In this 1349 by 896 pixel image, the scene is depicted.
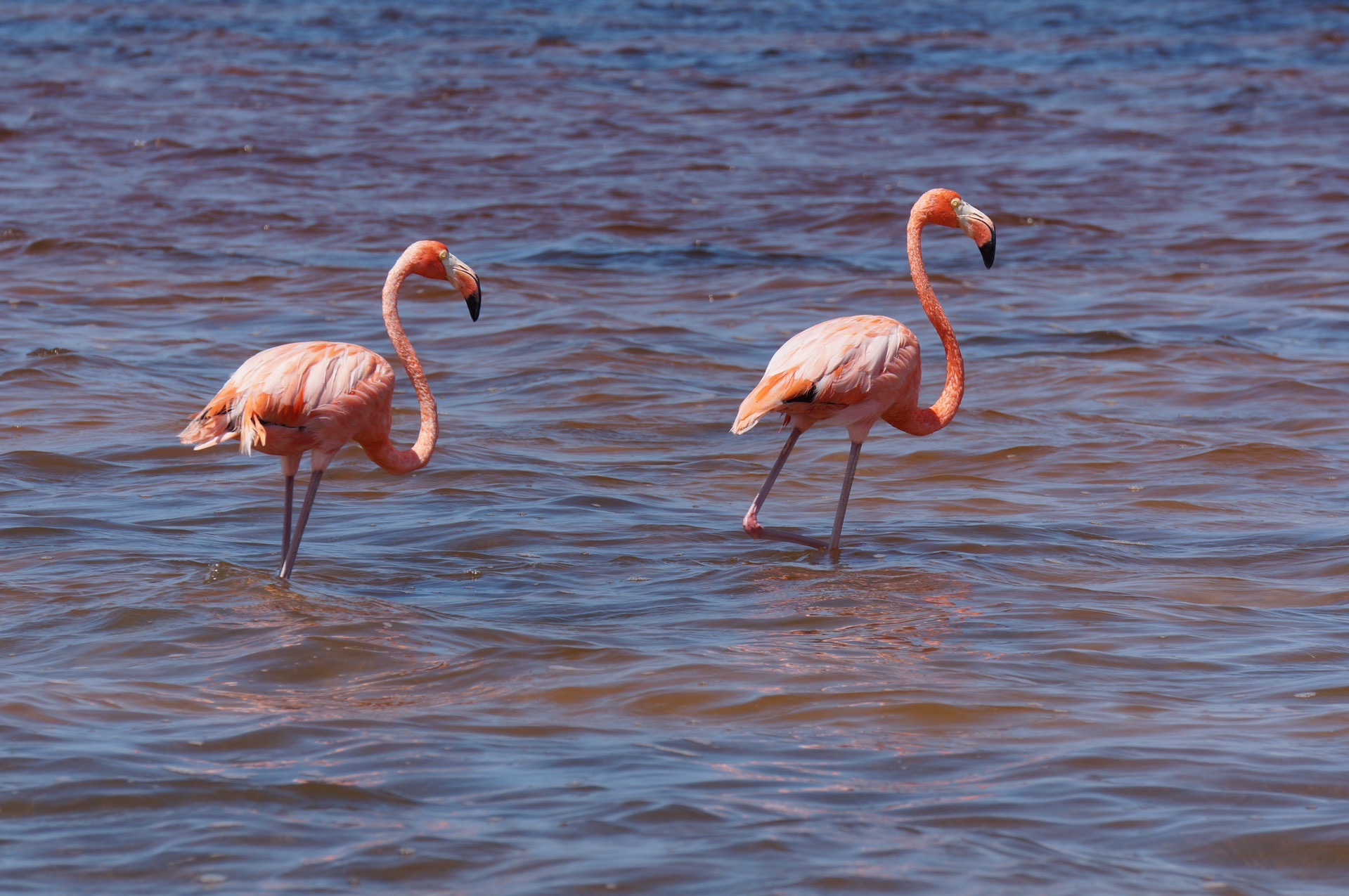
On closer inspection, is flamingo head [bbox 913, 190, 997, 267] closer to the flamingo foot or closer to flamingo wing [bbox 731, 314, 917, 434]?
flamingo wing [bbox 731, 314, 917, 434]

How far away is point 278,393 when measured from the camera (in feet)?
18.2

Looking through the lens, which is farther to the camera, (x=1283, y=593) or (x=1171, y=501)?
(x=1171, y=501)

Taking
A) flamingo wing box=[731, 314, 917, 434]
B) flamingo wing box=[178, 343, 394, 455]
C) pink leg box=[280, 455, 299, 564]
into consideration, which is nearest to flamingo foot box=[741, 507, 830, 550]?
flamingo wing box=[731, 314, 917, 434]

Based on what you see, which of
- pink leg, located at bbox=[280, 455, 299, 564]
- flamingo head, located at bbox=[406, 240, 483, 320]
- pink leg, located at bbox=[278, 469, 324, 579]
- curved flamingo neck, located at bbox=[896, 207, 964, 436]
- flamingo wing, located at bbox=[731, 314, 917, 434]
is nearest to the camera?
pink leg, located at bbox=[278, 469, 324, 579]

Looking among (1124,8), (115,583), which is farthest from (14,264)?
(1124,8)

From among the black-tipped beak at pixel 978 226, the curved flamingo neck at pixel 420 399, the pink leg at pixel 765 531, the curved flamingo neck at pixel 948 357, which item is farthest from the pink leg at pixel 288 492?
the black-tipped beak at pixel 978 226

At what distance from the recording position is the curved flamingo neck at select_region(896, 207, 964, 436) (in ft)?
22.3

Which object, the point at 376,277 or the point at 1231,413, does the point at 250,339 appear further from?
the point at 1231,413

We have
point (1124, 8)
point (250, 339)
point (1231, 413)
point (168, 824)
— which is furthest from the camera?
point (1124, 8)

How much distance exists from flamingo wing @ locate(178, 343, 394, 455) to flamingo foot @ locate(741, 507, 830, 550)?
1583mm

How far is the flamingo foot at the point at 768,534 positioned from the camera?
21.3ft

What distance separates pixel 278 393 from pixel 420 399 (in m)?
0.76

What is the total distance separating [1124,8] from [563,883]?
2744 cm

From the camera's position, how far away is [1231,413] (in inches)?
343
